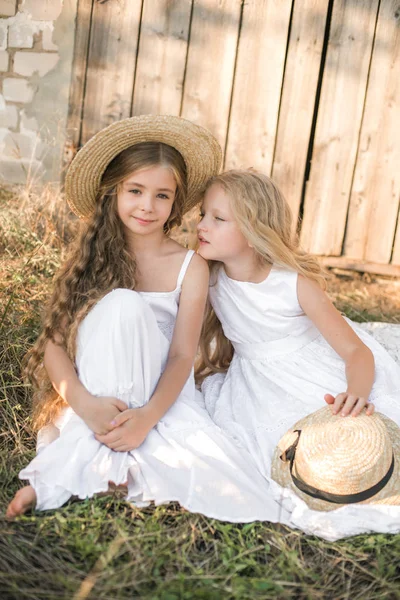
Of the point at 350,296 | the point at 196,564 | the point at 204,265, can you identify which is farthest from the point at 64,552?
the point at 350,296

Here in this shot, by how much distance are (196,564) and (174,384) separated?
681mm

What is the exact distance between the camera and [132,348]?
7.41 feet

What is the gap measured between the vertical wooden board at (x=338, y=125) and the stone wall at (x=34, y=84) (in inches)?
64.3

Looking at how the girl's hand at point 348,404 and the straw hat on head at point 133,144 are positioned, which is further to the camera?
the straw hat on head at point 133,144

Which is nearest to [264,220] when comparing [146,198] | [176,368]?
[146,198]

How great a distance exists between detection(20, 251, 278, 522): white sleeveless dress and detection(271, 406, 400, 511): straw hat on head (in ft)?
0.48

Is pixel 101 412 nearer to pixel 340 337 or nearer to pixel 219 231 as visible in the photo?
pixel 219 231

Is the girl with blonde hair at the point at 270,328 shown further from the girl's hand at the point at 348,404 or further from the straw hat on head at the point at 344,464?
the straw hat on head at the point at 344,464

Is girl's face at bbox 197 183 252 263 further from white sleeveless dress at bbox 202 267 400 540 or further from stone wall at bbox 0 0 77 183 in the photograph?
stone wall at bbox 0 0 77 183

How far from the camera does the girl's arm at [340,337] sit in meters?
2.55

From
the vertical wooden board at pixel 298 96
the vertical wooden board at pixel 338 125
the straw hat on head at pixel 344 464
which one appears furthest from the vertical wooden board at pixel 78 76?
the straw hat on head at pixel 344 464

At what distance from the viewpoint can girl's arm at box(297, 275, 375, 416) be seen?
8.37 ft

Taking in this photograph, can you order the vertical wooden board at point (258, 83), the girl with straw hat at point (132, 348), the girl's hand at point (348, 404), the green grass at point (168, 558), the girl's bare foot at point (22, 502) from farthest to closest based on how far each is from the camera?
the vertical wooden board at point (258, 83)
the girl's hand at point (348, 404)
the girl with straw hat at point (132, 348)
the girl's bare foot at point (22, 502)
the green grass at point (168, 558)

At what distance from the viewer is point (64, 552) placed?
192 centimetres
